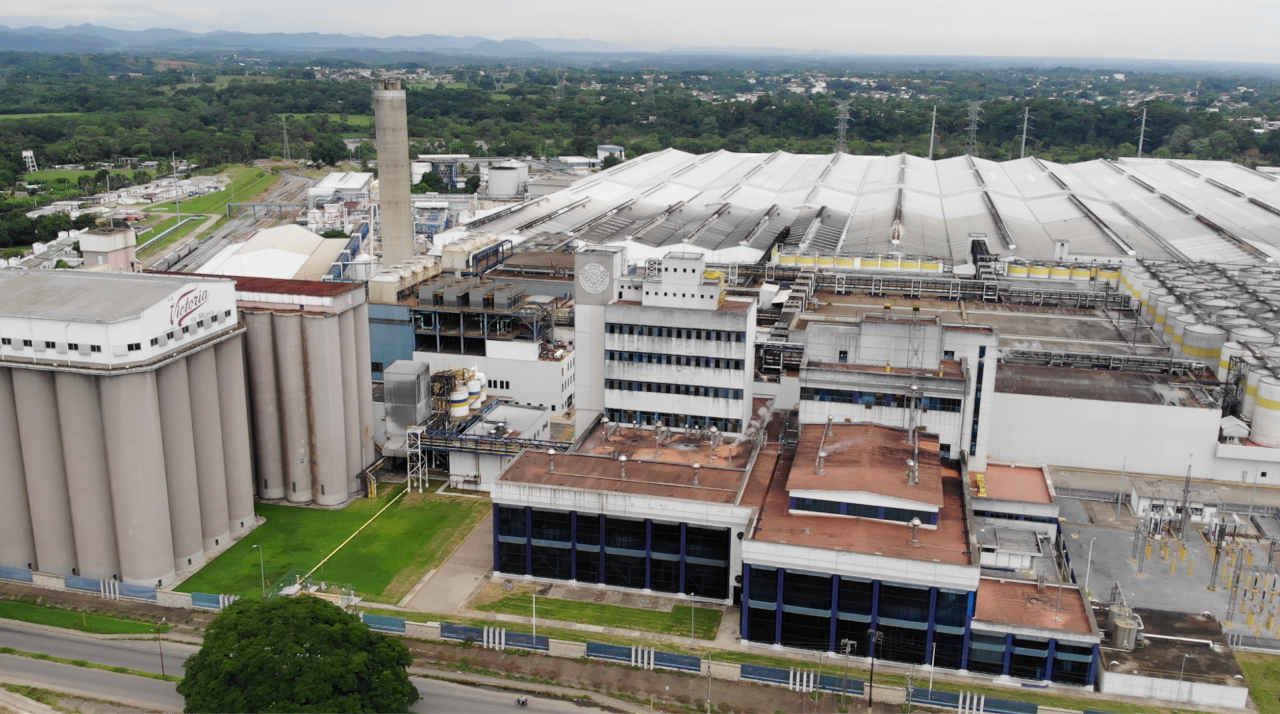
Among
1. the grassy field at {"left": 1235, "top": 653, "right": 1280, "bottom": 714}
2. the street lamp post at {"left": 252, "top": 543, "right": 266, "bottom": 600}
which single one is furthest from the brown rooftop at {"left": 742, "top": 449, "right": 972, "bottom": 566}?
the street lamp post at {"left": 252, "top": 543, "right": 266, "bottom": 600}

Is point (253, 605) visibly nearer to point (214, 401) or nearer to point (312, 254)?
point (214, 401)

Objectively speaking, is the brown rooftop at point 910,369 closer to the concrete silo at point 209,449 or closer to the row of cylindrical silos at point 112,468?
the concrete silo at point 209,449

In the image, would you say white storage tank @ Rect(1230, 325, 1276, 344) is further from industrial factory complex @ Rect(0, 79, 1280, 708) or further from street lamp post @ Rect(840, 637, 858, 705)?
street lamp post @ Rect(840, 637, 858, 705)

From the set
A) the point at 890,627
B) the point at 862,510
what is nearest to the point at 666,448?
the point at 862,510

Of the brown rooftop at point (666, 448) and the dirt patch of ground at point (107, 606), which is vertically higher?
the brown rooftop at point (666, 448)

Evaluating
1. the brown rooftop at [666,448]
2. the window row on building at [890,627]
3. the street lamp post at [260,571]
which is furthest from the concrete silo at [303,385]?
the window row on building at [890,627]

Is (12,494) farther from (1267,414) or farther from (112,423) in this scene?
(1267,414)
